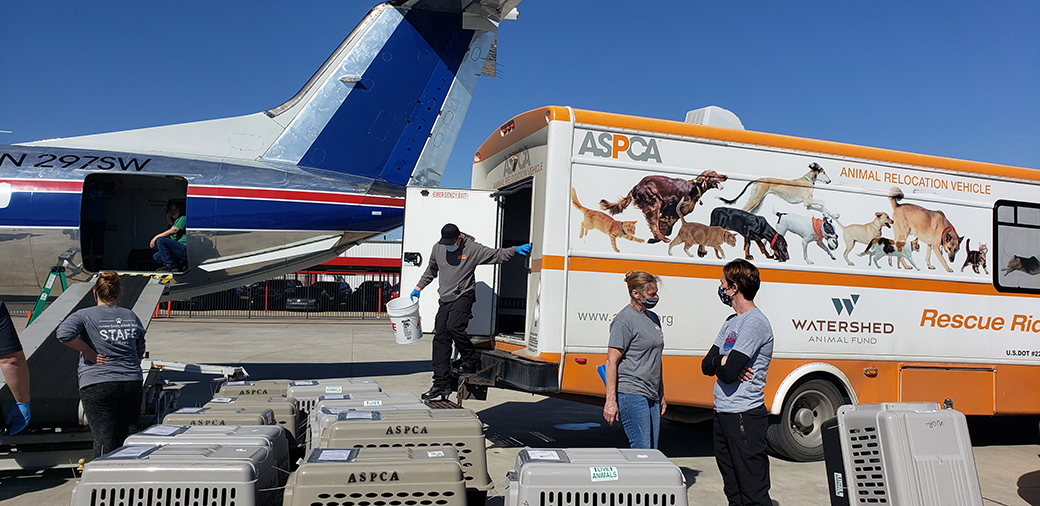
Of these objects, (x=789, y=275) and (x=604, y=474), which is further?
(x=789, y=275)

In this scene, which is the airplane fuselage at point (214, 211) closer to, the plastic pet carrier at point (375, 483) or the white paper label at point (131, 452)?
the white paper label at point (131, 452)

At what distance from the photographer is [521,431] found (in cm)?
757

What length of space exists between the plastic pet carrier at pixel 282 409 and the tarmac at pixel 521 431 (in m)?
1.45

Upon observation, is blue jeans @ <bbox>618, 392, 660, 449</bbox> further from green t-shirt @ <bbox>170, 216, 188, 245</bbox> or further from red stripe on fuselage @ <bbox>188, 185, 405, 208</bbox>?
green t-shirt @ <bbox>170, 216, 188, 245</bbox>

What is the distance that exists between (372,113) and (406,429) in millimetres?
7854

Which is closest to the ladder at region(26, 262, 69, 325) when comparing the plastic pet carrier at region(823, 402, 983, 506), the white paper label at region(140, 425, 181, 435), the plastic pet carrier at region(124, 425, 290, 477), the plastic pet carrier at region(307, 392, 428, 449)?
the plastic pet carrier at region(307, 392, 428, 449)

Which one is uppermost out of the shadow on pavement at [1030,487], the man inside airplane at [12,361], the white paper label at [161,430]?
the man inside airplane at [12,361]

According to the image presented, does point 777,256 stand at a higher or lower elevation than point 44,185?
lower

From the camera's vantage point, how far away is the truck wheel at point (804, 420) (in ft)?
21.2

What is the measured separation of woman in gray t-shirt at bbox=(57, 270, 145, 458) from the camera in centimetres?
455

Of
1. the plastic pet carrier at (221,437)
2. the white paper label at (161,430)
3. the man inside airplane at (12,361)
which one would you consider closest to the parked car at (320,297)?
the man inside airplane at (12,361)

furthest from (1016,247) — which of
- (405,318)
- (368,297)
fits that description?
(368,297)

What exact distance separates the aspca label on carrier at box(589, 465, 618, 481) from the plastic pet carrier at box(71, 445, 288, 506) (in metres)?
1.48

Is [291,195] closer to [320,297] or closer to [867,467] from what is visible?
[867,467]
